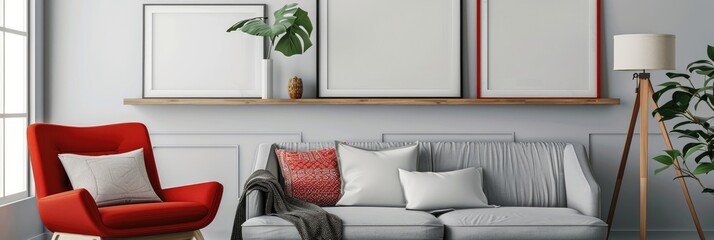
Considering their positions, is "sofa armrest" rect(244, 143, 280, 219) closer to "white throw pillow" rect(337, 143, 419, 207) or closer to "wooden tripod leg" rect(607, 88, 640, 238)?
"white throw pillow" rect(337, 143, 419, 207)

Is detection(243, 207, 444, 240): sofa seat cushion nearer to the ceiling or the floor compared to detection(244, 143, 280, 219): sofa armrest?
nearer to the floor

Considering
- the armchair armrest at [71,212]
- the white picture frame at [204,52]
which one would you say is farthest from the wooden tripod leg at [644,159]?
the armchair armrest at [71,212]

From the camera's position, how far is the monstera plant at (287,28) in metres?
4.84

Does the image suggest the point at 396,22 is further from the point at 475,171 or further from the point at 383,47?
the point at 475,171

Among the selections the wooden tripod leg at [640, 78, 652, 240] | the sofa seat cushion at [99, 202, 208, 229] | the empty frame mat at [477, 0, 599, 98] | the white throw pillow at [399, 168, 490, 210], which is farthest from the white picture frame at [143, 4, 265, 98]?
the wooden tripod leg at [640, 78, 652, 240]

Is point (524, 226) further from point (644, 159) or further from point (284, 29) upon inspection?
point (284, 29)

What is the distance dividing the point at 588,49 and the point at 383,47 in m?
1.34

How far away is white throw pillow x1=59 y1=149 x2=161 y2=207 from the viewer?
4270 millimetres

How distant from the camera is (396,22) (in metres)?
5.16

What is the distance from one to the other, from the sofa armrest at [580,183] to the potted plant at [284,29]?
1750mm

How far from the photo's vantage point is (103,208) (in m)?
4.08

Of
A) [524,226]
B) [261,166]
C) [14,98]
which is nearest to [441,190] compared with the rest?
[524,226]

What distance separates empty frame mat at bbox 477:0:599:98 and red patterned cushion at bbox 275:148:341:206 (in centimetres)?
121

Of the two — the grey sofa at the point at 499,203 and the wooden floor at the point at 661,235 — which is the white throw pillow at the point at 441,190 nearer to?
the grey sofa at the point at 499,203
